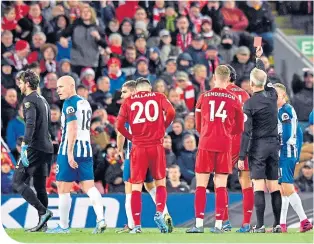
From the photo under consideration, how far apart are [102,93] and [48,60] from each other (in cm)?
113

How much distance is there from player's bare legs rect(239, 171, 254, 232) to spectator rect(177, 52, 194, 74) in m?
7.38

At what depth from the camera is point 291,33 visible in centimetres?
2631

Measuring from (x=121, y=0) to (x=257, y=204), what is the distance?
31.1ft

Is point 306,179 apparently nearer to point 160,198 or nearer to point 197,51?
point 197,51

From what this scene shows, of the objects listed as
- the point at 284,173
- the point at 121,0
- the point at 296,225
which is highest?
the point at 121,0

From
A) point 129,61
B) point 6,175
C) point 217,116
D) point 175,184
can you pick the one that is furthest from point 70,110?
point 129,61

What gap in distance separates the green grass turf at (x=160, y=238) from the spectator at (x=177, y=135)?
16.4 ft

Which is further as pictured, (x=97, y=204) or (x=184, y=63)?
(x=184, y=63)

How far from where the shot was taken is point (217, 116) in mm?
16281

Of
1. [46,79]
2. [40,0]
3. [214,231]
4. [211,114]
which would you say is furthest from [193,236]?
[40,0]

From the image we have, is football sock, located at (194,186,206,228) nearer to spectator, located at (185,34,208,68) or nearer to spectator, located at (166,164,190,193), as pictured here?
spectator, located at (166,164,190,193)

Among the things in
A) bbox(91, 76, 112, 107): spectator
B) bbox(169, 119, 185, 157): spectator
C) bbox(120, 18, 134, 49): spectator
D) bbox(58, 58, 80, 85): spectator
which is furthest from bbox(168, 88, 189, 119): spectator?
bbox(120, 18, 134, 49): spectator

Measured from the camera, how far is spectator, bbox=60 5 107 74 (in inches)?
942

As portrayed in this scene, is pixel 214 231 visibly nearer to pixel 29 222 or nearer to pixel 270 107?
pixel 270 107
